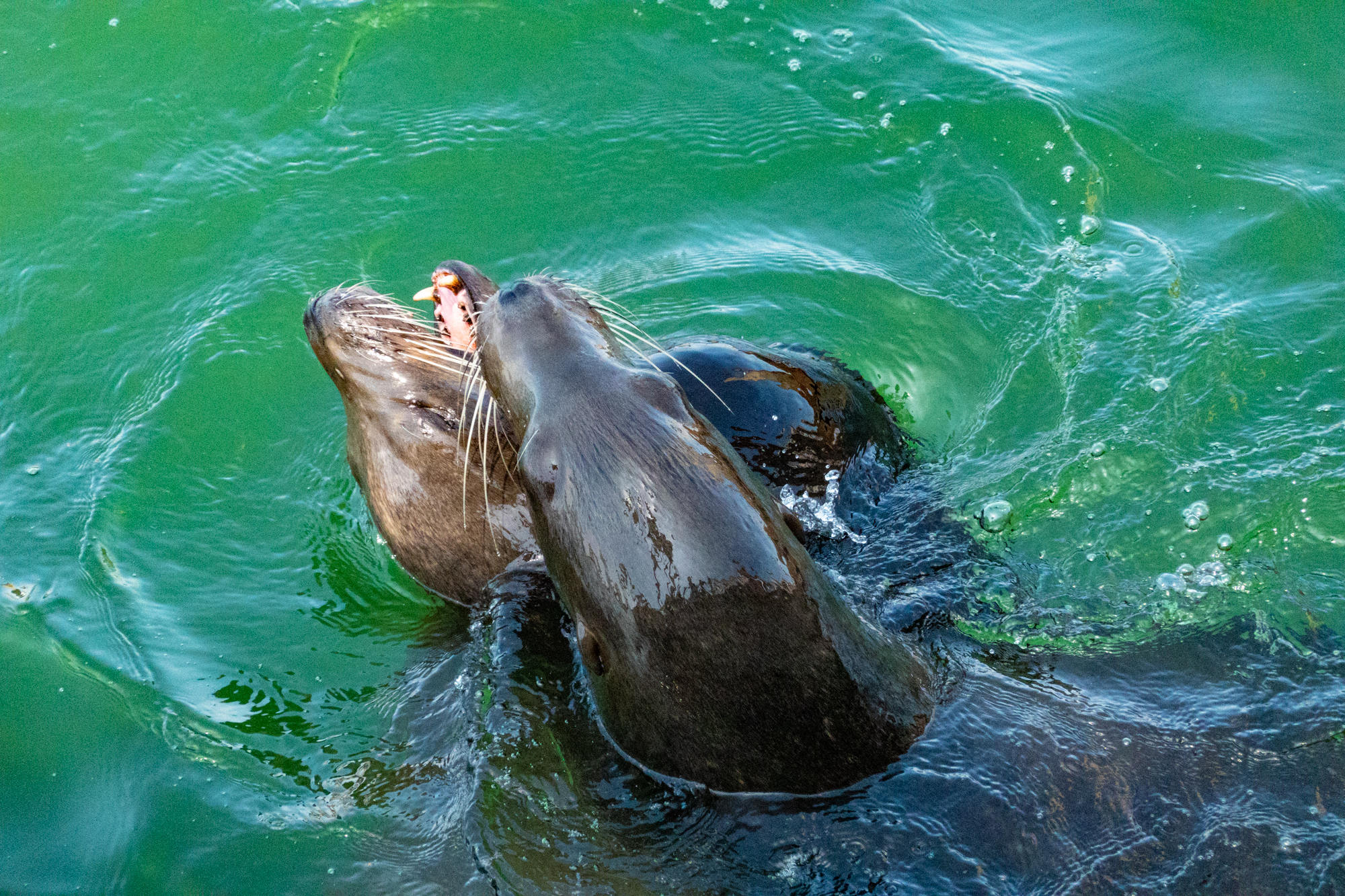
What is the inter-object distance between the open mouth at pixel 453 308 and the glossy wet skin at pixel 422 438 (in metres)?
0.04

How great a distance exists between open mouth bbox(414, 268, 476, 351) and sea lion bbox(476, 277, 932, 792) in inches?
49.7

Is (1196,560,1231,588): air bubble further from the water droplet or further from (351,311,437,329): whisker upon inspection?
(351,311,437,329): whisker

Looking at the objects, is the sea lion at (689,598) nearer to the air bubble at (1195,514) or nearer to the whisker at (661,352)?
the whisker at (661,352)

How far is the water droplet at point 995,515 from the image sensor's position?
5328mm

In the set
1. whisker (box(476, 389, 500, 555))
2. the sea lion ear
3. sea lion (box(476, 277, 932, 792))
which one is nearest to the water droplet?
sea lion (box(476, 277, 932, 792))

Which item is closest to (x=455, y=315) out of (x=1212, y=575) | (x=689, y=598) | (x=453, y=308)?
(x=453, y=308)

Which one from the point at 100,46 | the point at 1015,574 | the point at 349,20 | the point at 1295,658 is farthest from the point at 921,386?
the point at 100,46

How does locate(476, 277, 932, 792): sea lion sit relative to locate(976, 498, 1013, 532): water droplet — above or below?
above

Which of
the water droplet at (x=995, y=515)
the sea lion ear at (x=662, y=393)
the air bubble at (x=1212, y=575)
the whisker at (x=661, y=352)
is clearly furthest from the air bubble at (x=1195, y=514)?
the sea lion ear at (x=662, y=393)

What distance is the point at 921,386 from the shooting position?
628cm

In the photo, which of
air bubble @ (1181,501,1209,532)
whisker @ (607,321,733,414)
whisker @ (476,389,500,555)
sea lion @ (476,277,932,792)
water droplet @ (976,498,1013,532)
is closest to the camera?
sea lion @ (476,277,932,792)

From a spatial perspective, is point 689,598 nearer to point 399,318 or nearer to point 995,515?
point 399,318

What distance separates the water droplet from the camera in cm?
533

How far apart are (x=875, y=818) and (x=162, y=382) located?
4.91 m
